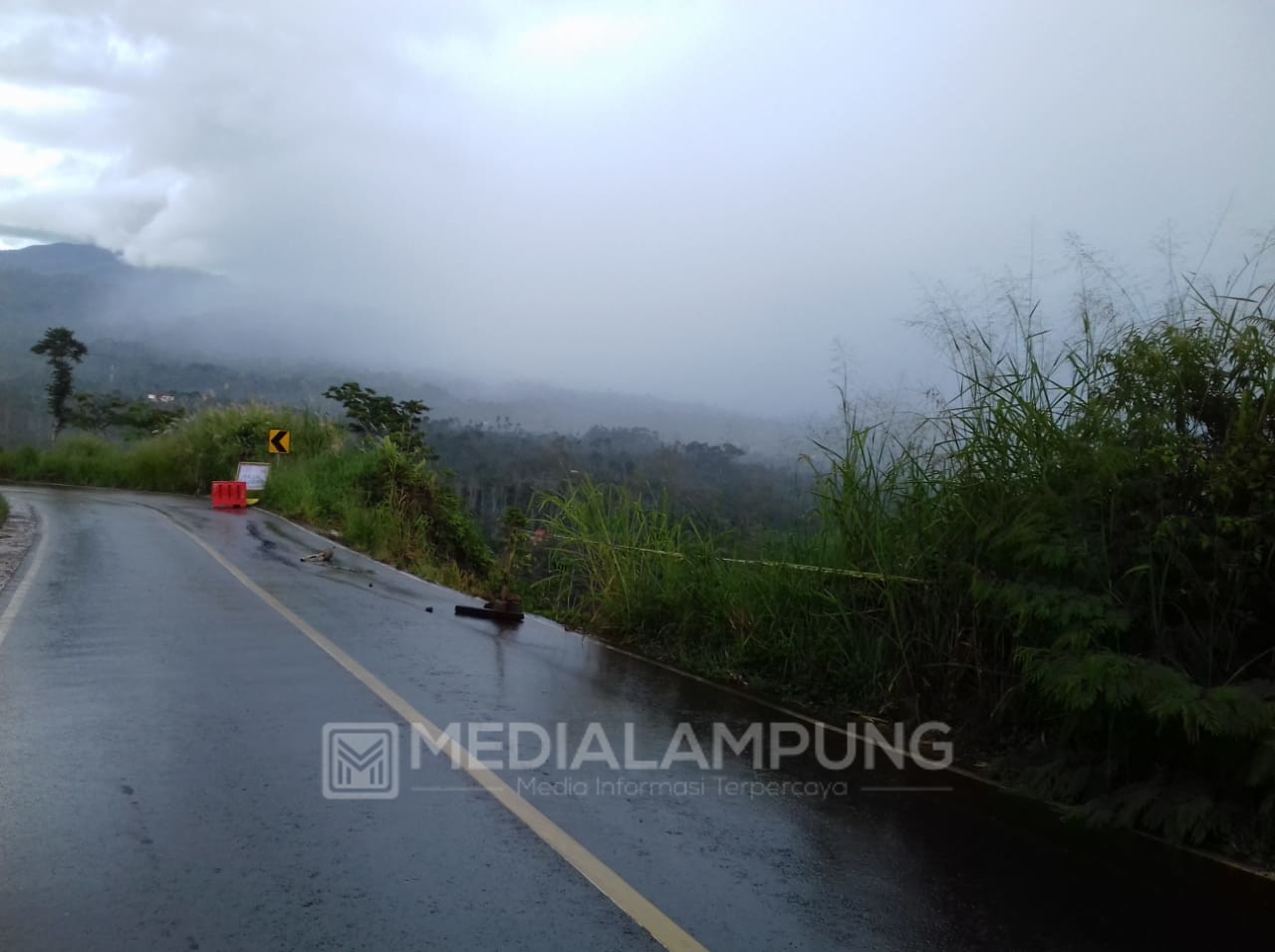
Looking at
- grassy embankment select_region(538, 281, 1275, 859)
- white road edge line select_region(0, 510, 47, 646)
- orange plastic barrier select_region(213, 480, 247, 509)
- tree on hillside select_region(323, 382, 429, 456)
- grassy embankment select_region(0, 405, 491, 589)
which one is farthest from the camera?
tree on hillside select_region(323, 382, 429, 456)

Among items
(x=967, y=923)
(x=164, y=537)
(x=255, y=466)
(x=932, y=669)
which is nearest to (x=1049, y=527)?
(x=932, y=669)

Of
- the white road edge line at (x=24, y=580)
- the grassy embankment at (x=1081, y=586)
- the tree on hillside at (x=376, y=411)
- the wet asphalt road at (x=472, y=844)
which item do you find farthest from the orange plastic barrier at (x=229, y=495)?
the grassy embankment at (x=1081, y=586)

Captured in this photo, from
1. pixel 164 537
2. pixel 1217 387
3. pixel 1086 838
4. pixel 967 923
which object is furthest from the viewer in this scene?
pixel 164 537

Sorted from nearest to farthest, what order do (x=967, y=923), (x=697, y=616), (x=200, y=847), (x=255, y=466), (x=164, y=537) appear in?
(x=967, y=923)
(x=200, y=847)
(x=697, y=616)
(x=164, y=537)
(x=255, y=466)

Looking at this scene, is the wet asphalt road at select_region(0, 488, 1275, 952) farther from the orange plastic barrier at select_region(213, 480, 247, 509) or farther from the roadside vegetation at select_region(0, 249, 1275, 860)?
the orange plastic barrier at select_region(213, 480, 247, 509)

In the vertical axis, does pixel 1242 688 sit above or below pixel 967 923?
above

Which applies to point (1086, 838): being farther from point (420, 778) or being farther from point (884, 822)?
point (420, 778)

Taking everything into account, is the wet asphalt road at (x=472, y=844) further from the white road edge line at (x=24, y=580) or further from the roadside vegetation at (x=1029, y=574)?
the white road edge line at (x=24, y=580)

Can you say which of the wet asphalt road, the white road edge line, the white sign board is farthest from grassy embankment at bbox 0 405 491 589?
the wet asphalt road

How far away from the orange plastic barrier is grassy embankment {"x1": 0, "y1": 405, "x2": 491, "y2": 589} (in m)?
0.56

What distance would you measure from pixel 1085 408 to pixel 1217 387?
82 cm

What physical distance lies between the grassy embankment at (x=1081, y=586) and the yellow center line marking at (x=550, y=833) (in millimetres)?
2713

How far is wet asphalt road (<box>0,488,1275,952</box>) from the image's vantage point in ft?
14.1

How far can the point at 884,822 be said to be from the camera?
18.8 feet
